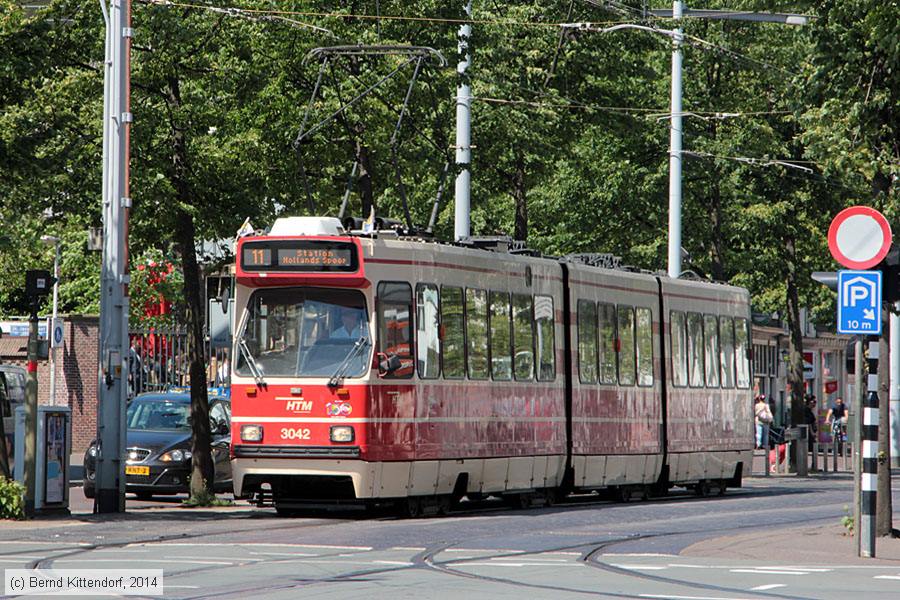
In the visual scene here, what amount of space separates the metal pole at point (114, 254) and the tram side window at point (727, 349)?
1178 cm

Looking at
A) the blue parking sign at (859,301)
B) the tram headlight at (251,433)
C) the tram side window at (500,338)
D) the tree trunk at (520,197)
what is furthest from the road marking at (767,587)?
the tree trunk at (520,197)

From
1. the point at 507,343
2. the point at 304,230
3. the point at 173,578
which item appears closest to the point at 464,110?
the point at 507,343

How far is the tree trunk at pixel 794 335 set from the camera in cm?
4081

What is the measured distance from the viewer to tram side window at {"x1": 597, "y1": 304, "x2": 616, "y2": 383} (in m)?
25.7

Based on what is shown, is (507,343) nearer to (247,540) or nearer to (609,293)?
(609,293)

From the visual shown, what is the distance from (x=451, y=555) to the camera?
1591 cm

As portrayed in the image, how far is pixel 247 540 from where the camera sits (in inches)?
690

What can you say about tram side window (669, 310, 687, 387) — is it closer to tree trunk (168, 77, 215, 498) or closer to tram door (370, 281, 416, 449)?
tree trunk (168, 77, 215, 498)

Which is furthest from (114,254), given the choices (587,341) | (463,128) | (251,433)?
(463,128)

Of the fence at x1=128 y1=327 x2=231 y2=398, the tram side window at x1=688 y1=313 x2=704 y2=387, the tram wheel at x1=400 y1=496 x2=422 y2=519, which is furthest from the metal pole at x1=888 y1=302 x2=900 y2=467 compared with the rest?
the tram wheel at x1=400 y1=496 x2=422 y2=519

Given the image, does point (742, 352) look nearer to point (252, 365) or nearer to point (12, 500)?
point (252, 365)

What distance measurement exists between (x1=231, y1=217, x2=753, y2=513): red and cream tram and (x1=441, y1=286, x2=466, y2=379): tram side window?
0.02 meters

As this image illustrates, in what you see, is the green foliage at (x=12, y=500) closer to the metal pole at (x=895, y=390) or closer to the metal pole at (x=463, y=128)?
the metal pole at (x=463, y=128)

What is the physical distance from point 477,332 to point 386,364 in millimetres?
2197
